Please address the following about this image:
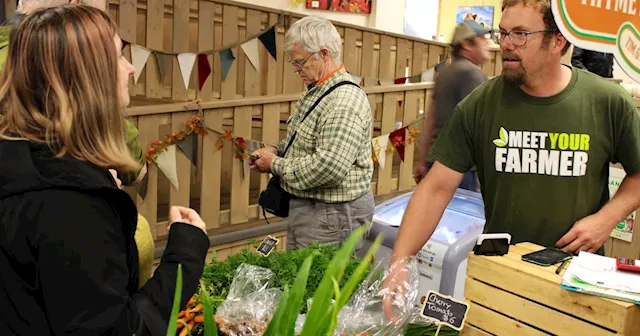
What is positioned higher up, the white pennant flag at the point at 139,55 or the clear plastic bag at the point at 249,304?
the white pennant flag at the point at 139,55

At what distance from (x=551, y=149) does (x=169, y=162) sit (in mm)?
2708

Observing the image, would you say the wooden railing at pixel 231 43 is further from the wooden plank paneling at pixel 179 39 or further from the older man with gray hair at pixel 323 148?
the older man with gray hair at pixel 323 148

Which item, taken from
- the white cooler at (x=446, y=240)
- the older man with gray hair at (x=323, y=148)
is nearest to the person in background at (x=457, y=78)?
the white cooler at (x=446, y=240)

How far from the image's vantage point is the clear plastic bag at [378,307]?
1793mm

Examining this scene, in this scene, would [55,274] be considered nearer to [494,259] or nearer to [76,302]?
[76,302]

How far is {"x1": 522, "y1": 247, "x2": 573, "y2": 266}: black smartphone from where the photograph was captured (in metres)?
1.61

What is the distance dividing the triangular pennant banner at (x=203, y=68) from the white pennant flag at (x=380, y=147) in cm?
141

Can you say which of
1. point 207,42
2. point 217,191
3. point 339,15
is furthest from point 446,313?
point 339,15

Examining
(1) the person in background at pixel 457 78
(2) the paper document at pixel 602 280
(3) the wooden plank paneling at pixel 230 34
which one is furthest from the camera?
(3) the wooden plank paneling at pixel 230 34

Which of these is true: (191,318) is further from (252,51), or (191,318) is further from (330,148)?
(252,51)

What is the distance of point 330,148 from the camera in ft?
9.72

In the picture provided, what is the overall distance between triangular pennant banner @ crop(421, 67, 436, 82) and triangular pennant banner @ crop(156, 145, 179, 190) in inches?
107

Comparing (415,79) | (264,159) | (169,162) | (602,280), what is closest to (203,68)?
(169,162)

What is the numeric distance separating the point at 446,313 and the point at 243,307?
0.57m
